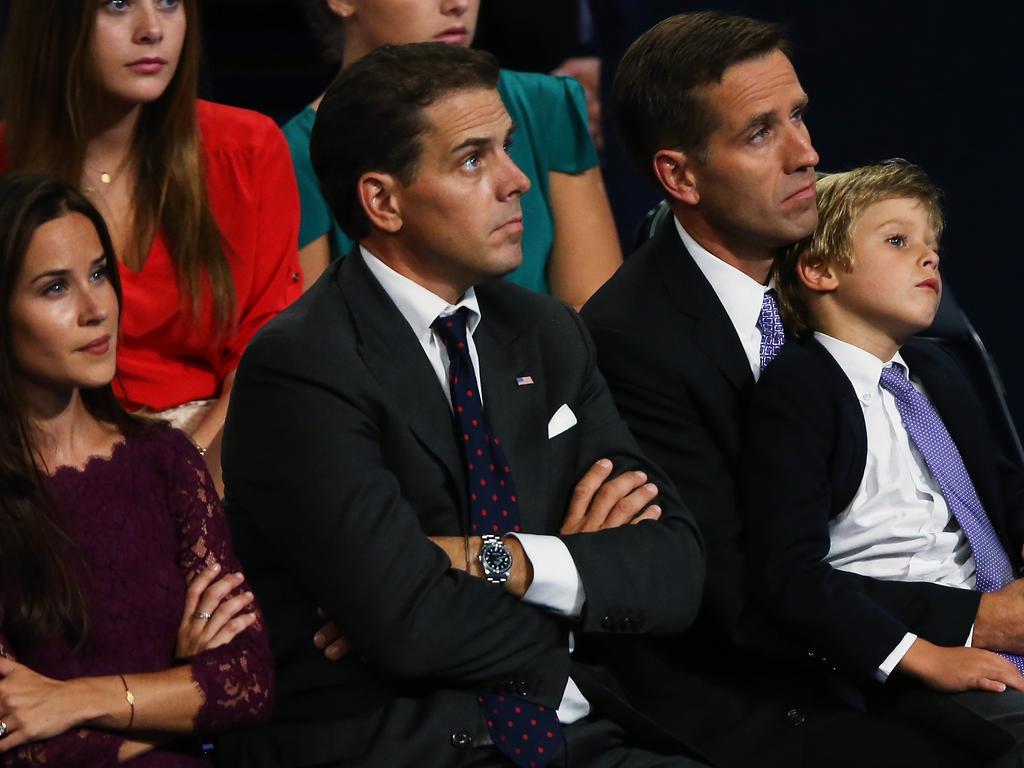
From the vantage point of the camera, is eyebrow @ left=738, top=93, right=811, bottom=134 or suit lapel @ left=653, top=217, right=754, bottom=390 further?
eyebrow @ left=738, top=93, right=811, bottom=134

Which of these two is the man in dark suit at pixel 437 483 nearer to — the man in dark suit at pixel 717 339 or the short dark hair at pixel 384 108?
the short dark hair at pixel 384 108

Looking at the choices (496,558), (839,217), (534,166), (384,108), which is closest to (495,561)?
(496,558)

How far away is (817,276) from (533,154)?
987mm

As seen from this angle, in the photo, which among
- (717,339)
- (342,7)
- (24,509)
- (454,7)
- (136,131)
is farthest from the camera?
(342,7)

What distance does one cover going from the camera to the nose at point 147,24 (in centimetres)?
337

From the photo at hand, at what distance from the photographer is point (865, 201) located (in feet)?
10.3

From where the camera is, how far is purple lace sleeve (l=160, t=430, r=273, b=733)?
8.37 ft

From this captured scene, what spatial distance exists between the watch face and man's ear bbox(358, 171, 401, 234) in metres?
0.56

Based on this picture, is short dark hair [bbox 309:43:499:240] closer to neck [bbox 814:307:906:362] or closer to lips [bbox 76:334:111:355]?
lips [bbox 76:334:111:355]

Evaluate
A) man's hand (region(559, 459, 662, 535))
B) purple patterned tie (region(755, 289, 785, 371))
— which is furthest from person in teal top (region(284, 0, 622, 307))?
man's hand (region(559, 459, 662, 535))

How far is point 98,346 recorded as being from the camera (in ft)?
8.64

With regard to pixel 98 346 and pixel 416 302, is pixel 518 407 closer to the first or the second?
pixel 416 302

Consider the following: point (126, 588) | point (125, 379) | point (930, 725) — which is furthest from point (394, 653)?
point (125, 379)

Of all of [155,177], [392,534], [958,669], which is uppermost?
[155,177]
